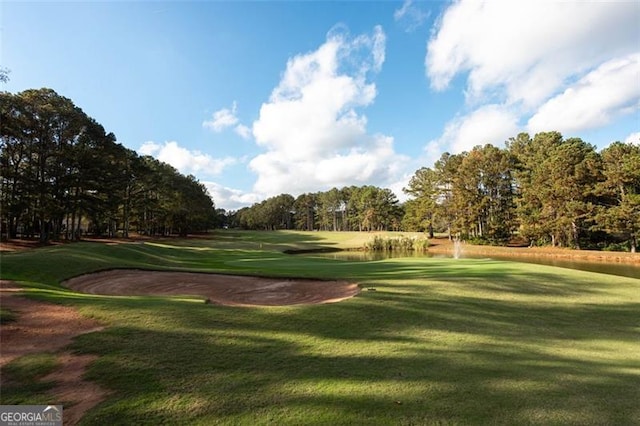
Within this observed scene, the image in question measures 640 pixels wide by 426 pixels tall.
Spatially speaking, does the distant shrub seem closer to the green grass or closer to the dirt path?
the dirt path

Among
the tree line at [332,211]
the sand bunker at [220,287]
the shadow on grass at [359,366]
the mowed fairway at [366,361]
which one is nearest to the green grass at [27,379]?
the mowed fairway at [366,361]

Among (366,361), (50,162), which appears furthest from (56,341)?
(50,162)

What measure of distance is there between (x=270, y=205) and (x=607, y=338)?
112995 mm

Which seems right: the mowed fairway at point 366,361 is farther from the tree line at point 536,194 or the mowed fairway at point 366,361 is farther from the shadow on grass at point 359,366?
the tree line at point 536,194

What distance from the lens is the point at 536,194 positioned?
43.1m

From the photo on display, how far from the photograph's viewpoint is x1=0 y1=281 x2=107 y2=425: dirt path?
4344 millimetres

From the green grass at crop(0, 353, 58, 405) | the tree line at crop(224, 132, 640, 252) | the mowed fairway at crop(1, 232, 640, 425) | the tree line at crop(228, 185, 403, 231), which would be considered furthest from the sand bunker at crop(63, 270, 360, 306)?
A: the tree line at crop(228, 185, 403, 231)

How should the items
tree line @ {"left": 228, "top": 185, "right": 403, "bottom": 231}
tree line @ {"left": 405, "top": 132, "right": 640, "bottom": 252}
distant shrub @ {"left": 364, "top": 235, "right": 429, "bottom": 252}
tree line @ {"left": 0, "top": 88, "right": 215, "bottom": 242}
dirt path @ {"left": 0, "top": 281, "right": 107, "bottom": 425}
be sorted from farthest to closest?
tree line @ {"left": 228, "top": 185, "right": 403, "bottom": 231} → distant shrub @ {"left": 364, "top": 235, "right": 429, "bottom": 252} → tree line @ {"left": 405, "top": 132, "right": 640, "bottom": 252} → tree line @ {"left": 0, "top": 88, "right": 215, "bottom": 242} → dirt path @ {"left": 0, "top": 281, "right": 107, "bottom": 425}

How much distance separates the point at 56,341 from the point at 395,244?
159ft

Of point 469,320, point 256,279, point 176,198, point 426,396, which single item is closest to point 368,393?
point 426,396

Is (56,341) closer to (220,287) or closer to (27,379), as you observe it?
(27,379)

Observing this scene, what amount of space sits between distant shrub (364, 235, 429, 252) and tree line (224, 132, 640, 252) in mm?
7367

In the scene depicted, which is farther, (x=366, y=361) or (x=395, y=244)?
(x=395, y=244)

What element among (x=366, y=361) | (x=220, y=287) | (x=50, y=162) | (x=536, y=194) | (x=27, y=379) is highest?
(x=50, y=162)
